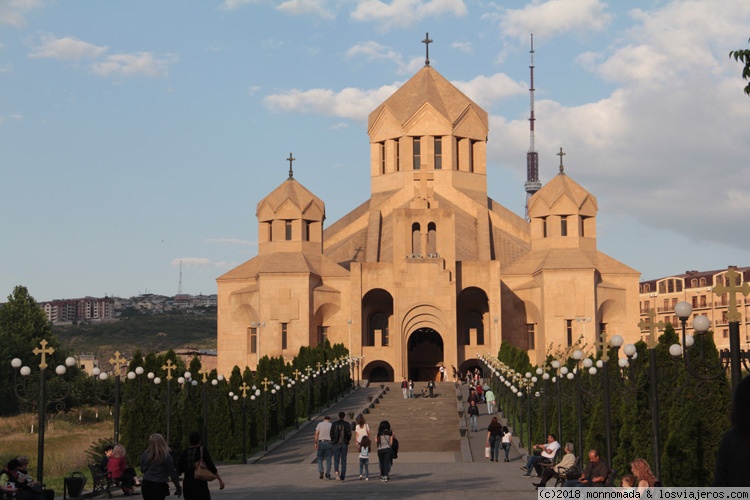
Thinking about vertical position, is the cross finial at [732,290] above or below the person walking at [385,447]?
above

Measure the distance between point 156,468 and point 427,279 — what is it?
3927cm

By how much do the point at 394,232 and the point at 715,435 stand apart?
36214mm

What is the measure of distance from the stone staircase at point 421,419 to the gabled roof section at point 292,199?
12581 mm

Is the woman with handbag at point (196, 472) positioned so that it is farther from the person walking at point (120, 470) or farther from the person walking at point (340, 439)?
the person walking at point (340, 439)

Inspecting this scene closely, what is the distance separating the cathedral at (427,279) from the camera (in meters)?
50.6

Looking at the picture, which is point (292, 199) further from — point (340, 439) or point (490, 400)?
point (340, 439)

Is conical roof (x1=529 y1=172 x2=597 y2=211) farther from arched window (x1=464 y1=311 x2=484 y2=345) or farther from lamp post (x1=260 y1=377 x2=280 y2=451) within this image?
lamp post (x1=260 y1=377 x2=280 y2=451)

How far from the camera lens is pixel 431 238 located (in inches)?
2169

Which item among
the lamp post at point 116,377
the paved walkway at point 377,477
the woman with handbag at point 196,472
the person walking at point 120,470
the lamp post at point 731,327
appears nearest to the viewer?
the lamp post at point 731,327

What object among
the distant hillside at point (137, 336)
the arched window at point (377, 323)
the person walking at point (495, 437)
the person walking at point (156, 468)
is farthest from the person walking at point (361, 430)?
the distant hillside at point (137, 336)

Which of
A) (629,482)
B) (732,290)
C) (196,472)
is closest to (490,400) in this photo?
(629,482)

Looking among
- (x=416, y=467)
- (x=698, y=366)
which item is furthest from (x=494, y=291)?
(x=698, y=366)

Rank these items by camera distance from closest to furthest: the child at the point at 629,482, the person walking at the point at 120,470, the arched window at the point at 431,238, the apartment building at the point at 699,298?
the child at the point at 629,482, the person walking at the point at 120,470, the arched window at the point at 431,238, the apartment building at the point at 699,298

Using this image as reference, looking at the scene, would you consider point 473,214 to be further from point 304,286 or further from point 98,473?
point 98,473
